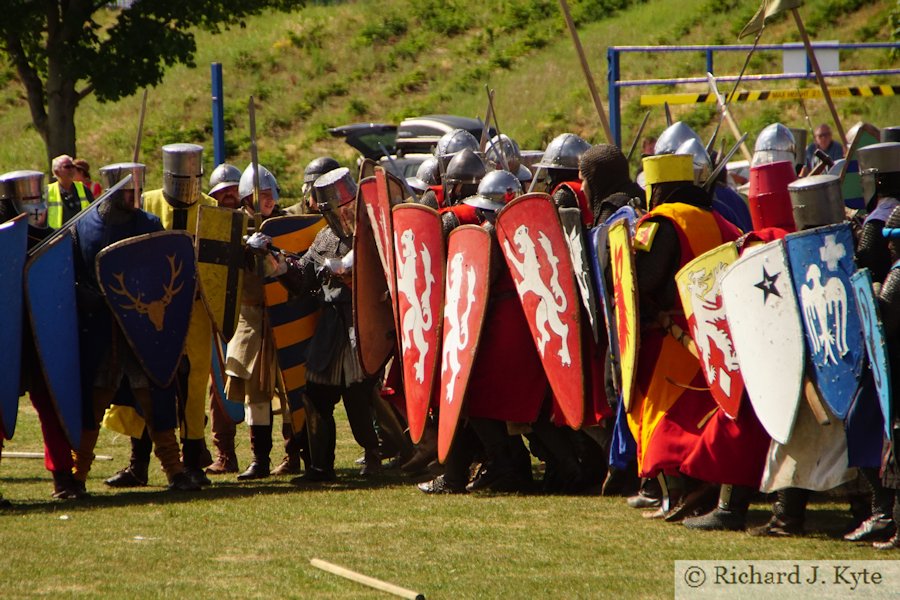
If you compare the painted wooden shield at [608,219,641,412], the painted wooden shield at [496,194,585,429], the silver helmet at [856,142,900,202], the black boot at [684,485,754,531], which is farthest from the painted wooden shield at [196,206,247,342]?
the silver helmet at [856,142,900,202]

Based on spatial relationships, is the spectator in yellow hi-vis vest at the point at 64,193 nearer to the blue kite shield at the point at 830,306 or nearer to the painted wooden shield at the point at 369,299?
the painted wooden shield at the point at 369,299

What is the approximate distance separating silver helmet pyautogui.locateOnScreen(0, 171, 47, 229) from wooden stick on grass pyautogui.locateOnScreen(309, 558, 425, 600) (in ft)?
8.20

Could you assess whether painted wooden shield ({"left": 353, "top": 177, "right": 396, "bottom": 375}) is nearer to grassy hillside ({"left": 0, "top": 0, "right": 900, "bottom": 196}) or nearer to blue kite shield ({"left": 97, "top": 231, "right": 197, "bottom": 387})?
blue kite shield ({"left": 97, "top": 231, "right": 197, "bottom": 387})

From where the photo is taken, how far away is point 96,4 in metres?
17.3

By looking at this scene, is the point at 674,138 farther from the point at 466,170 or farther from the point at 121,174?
the point at 121,174

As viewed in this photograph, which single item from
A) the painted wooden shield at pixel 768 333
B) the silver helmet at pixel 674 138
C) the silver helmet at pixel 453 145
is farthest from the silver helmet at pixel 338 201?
the painted wooden shield at pixel 768 333

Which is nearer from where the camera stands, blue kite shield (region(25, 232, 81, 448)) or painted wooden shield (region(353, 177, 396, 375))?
blue kite shield (region(25, 232, 81, 448))

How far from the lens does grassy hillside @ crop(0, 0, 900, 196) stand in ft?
72.8

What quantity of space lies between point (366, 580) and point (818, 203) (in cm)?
196

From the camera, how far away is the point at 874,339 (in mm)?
4449

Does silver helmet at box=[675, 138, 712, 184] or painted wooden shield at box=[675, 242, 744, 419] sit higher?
silver helmet at box=[675, 138, 712, 184]

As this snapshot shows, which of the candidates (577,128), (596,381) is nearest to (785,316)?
(596,381)

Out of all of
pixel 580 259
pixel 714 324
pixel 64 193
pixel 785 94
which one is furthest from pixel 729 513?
pixel 785 94

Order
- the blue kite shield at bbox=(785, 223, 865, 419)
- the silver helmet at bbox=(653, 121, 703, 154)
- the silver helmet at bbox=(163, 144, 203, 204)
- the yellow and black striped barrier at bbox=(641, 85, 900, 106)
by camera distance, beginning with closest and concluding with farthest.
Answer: the blue kite shield at bbox=(785, 223, 865, 419)
the silver helmet at bbox=(653, 121, 703, 154)
the silver helmet at bbox=(163, 144, 203, 204)
the yellow and black striped barrier at bbox=(641, 85, 900, 106)
